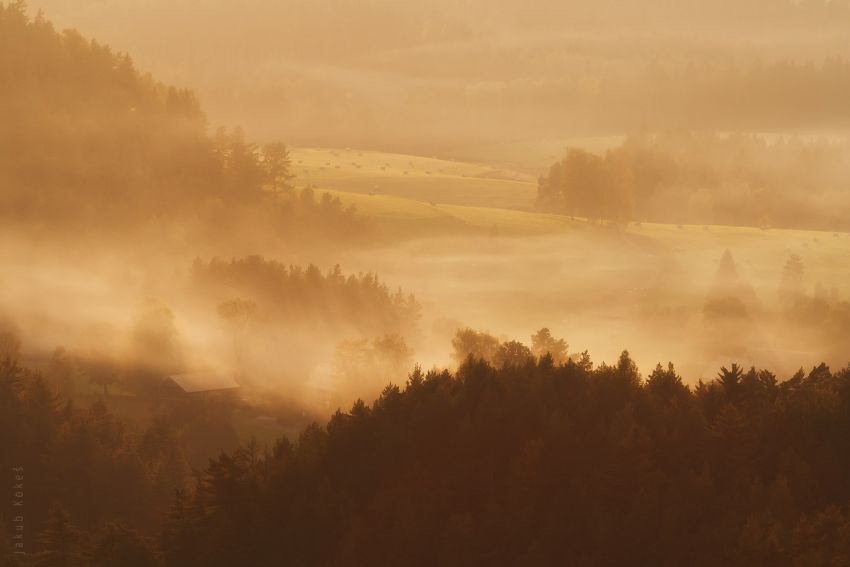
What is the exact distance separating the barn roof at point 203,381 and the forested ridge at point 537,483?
31590mm

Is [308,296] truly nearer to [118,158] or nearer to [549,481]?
[118,158]

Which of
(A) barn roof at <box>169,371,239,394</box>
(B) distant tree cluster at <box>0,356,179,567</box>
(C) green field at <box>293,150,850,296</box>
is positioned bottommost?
(B) distant tree cluster at <box>0,356,179,567</box>

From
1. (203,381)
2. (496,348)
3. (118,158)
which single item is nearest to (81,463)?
(203,381)

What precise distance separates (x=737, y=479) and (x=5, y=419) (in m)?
48.2

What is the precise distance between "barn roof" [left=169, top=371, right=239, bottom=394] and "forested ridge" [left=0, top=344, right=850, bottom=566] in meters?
31.6

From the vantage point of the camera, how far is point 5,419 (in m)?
73.6

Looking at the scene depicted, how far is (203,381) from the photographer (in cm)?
9538

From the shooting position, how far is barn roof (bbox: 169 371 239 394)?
3701 inches

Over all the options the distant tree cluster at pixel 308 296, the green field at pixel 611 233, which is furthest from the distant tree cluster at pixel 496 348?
the green field at pixel 611 233

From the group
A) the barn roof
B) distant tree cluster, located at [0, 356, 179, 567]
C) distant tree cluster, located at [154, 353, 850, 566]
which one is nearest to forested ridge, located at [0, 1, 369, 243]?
the barn roof

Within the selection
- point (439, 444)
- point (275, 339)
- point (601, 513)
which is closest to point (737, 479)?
point (601, 513)

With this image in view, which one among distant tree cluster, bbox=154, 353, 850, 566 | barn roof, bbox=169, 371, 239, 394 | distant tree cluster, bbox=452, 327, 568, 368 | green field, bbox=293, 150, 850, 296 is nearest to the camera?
distant tree cluster, bbox=154, 353, 850, 566

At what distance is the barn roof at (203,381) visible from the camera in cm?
9400

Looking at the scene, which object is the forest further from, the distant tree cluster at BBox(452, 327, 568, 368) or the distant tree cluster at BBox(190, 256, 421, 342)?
the distant tree cluster at BBox(452, 327, 568, 368)
